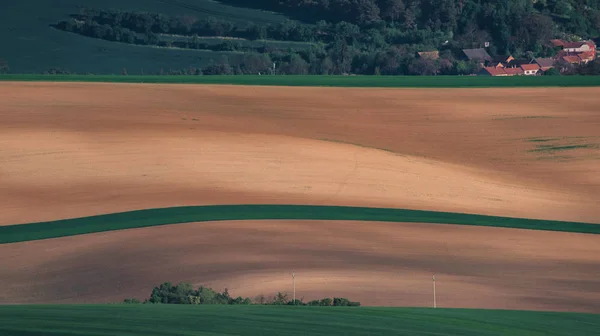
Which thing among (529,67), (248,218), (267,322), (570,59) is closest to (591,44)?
(570,59)

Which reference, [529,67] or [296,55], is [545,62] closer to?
[529,67]

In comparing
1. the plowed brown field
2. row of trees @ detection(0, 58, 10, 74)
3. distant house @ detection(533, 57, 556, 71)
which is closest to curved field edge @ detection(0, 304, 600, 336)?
the plowed brown field

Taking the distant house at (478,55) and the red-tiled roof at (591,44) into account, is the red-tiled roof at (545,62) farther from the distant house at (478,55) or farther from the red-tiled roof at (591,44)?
the red-tiled roof at (591,44)

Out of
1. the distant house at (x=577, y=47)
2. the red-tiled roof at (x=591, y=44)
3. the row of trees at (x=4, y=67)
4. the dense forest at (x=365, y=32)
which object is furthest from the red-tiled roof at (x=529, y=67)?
the row of trees at (x=4, y=67)

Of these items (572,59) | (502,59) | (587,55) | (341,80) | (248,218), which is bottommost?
(248,218)

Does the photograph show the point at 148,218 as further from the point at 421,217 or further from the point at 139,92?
the point at 139,92

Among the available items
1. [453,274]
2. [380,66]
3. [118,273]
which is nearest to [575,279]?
[453,274]

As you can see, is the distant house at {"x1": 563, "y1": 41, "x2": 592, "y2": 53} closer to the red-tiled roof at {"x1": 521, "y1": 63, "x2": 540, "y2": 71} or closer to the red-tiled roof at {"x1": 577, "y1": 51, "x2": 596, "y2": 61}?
the red-tiled roof at {"x1": 577, "y1": 51, "x2": 596, "y2": 61}
